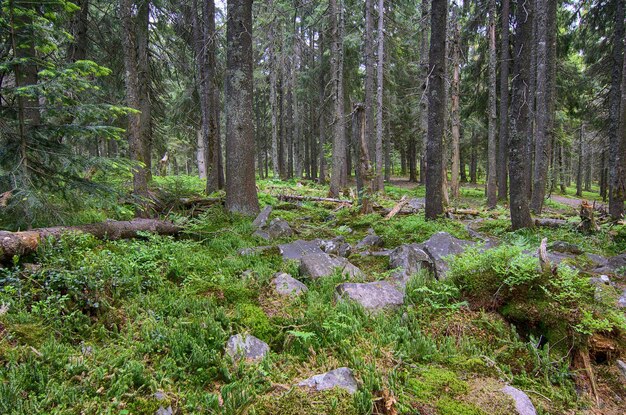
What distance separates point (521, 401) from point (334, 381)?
148 cm

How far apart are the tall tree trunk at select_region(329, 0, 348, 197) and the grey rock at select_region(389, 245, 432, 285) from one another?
9.94 m

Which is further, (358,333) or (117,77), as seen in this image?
(117,77)

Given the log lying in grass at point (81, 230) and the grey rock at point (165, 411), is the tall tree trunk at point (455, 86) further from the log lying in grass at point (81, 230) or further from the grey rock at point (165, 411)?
the grey rock at point (165, 411)

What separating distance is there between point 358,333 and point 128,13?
8448 mm

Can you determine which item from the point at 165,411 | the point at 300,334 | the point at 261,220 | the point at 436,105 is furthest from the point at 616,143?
the point at 165,411

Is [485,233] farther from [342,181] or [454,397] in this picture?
[342,181]

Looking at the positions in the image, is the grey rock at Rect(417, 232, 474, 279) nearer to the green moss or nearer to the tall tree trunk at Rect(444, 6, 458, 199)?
the green moss

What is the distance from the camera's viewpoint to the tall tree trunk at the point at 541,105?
12.5 meters

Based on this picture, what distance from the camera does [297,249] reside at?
6.30 m

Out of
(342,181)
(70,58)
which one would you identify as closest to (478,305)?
(70,58)

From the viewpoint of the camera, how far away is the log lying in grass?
407 centimetres

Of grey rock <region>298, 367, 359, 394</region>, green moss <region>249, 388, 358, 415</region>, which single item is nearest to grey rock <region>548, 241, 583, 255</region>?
grey rock <region>298, 367, 359, 394</region>

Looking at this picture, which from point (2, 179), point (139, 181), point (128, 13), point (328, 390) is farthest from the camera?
point (139, 181)

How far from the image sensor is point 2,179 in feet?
16.1
